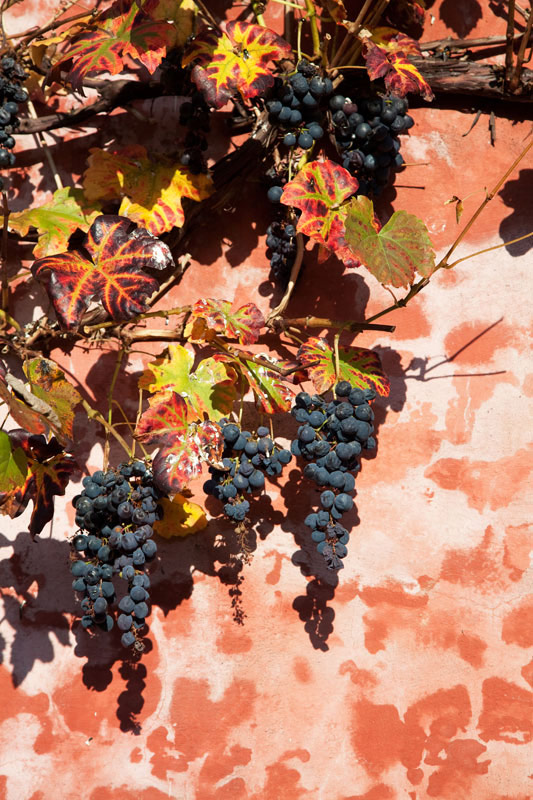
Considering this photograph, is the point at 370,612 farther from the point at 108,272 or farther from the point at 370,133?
the point at 370,133

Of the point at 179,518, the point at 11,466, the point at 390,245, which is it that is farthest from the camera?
the point at 179,518

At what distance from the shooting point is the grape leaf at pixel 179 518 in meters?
1.68

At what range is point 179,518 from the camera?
1.68m

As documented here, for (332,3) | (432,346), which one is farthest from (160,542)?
(332,3)

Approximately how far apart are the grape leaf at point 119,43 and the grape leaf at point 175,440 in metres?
0.70

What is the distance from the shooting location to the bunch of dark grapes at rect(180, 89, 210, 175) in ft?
5.57

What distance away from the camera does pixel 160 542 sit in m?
1.72

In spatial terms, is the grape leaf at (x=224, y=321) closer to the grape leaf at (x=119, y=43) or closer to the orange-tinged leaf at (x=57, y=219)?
the orange-tinged leaf at (x=57, y=219)

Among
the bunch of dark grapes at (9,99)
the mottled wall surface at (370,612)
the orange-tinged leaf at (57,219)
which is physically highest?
the bunch of dark grapes at (9,99)

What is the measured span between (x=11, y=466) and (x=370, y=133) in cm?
106

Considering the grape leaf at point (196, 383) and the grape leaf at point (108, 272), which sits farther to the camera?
the grape leaf at point (196, 383)

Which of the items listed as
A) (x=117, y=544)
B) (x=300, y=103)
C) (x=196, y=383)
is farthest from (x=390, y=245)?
(x=117, y=544)

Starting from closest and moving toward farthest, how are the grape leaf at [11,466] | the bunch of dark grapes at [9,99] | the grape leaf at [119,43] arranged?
the grape leaf at [11,466], the grape leaf at [119,43], the bunch of dark grapes at [9,99]

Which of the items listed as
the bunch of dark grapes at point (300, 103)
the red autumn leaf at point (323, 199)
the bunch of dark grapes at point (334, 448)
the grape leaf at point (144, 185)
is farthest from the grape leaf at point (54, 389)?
the bunch of dark grapes at point (300, 103)
